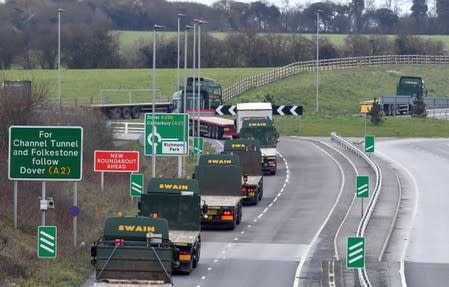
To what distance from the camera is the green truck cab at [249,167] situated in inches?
2089

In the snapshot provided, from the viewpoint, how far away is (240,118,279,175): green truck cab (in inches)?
2544

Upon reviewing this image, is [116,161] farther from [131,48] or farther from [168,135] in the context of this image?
[131,48]

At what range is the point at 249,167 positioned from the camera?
182 ft

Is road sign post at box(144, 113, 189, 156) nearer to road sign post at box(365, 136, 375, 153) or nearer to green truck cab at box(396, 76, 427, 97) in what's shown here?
road sign post at box(365, 136, 375, 153)

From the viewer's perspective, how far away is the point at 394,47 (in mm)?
156875

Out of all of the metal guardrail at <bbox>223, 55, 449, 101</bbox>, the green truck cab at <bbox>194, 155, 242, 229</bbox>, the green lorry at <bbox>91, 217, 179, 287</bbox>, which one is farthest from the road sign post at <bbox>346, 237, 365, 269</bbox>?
the metal guardrail at <bbox>223, 55, 449, 101</bbox>

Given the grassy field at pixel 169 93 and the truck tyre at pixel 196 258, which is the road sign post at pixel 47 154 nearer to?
the grassy field at pixel 169 93

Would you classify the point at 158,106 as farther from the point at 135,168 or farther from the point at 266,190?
the point at 135,168

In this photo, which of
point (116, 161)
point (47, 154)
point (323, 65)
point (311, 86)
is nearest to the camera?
point (47, 154)

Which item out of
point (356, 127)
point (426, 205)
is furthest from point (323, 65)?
point (426, 205)

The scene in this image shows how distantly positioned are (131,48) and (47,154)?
116 metres

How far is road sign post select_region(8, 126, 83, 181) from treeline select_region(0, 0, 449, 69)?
6413 cm

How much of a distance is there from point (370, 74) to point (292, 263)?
10055 cm

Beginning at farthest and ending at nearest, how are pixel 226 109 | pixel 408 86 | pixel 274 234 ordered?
1. pixel 408 86
2. pixel 226 109
3. pixel 274 234
